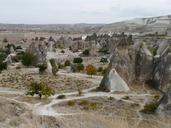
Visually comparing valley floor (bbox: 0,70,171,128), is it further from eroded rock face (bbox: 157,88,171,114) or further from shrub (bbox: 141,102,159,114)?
eroded rock face (bbox: 157,88,171,114)

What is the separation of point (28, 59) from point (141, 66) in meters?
24.2

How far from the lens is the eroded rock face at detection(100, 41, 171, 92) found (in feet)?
142

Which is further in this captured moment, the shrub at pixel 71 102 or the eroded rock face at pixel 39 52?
the eroded rock face at pixel 39 52

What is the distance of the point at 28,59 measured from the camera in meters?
63.2

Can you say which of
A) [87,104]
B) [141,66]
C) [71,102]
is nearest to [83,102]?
[87,104]

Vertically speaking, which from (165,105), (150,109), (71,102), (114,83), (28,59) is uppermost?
(165,105)

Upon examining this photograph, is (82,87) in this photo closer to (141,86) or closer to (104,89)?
(104,89)

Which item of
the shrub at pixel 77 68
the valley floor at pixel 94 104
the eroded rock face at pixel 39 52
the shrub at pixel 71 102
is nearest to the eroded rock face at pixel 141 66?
the valley floor at pixel 94 104

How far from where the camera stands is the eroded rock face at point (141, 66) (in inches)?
1705

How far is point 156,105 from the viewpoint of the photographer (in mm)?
31266

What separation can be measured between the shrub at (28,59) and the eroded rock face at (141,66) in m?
21.8

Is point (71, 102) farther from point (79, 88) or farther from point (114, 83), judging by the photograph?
point (79, 88)

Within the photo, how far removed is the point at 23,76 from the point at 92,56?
38631 millimetres

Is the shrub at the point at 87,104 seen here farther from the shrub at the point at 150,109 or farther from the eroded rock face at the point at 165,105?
the eroded rock face at the point at 165,105
